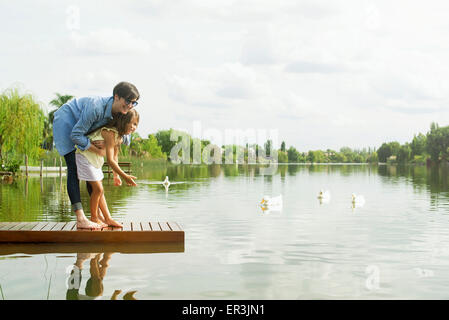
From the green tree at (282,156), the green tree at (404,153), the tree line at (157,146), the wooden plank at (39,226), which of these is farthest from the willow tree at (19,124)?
the green tree at (404,153)

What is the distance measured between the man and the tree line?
29459 mm

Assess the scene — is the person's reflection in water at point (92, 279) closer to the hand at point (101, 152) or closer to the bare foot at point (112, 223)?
the bare foot at point (112, 223)

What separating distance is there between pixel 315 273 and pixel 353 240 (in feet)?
11.3

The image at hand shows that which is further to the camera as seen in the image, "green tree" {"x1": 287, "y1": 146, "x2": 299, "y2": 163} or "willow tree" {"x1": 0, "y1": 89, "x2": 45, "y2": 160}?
"green tree" {"x1": 287, "y1": 146, "x2": 299, "y2": 163}

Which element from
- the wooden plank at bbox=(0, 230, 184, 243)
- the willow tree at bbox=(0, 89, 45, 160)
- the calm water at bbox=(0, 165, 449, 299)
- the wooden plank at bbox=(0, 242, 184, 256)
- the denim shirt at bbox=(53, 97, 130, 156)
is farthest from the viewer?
the willow tree at bbox=(0, 89, 45, 160)

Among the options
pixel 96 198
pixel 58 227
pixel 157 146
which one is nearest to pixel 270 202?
pixel 96 198

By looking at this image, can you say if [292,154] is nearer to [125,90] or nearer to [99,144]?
[99,144]

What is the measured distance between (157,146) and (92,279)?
94.9 meters

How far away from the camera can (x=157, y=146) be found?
101000 mm

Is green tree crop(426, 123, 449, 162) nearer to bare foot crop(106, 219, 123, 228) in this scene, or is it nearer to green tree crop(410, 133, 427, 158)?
green tree crop(410, 133, 427, 158)

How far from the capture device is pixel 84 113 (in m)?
8.34

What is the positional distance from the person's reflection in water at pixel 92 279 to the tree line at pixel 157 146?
1192 inches

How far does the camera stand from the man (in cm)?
838

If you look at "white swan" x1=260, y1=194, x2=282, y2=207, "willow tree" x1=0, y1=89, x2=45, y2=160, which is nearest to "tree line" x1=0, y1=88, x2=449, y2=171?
"willow tree" x1=0, y1=89, x2=45, y2=160
